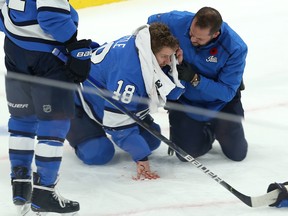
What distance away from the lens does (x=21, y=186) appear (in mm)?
2369

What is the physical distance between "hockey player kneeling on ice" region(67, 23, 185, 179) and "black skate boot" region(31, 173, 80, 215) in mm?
442

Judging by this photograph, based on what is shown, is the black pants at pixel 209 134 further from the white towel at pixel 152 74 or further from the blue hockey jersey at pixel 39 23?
the blue hockey jersey at pixel 39 23

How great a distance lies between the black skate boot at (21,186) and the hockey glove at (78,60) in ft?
1.16

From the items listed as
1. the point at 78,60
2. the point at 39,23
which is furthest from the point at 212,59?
the point at 39,23

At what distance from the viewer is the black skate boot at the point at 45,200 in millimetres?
2281

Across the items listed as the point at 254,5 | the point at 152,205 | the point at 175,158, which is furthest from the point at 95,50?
the point at 254,5

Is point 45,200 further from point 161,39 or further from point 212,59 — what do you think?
point 212,59

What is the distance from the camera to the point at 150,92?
8.75 feet

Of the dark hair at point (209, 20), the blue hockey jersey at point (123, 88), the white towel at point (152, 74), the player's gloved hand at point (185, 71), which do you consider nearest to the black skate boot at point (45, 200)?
the blue hockey jersey at point (123, 88)

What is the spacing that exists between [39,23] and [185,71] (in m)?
0.73

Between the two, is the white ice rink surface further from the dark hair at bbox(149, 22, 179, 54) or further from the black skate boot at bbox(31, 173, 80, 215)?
the dark hair at bbox(149, 22, 179, 54)

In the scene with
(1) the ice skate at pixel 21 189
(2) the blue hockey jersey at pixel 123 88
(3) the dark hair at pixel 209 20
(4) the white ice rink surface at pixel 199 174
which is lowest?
(4) the white ice rink surface at pixel 199 174

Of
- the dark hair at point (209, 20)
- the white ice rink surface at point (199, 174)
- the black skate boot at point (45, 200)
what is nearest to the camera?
the black skate boot at point (45, 200)

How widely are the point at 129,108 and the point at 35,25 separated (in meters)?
0.57
